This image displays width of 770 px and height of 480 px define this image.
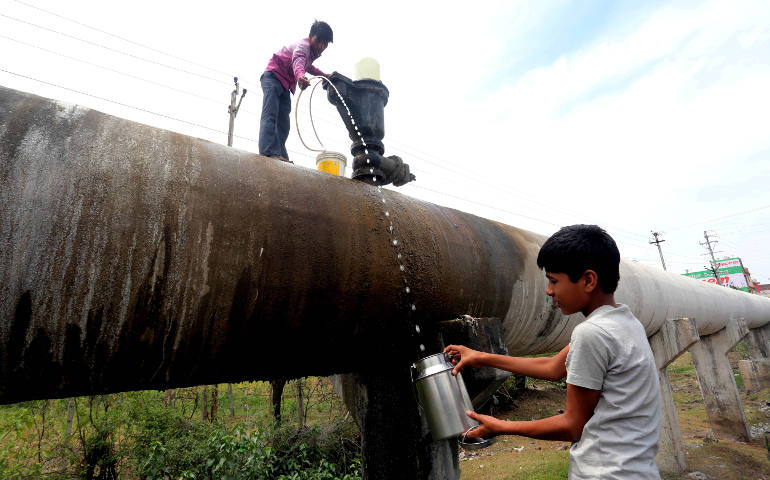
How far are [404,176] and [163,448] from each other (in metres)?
4.43

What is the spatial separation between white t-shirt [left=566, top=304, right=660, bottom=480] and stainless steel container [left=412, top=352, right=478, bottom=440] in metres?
0.39

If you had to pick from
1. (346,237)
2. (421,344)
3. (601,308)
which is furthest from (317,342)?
(601,308)

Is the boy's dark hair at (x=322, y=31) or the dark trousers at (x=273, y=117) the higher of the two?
the boy's dark hair at (x=322, y=31)

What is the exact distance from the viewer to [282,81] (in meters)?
3.32

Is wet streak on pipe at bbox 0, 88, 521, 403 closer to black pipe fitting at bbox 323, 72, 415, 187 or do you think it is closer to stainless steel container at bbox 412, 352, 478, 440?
stainless steel container at bbox 412, 352, 478, 440

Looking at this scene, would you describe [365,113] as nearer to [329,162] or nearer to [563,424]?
[329,162]

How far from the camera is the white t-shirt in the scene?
124cm

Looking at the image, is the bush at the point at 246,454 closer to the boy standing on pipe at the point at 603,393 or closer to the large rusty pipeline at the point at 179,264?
the large rusty pipeline at the point at 179,264

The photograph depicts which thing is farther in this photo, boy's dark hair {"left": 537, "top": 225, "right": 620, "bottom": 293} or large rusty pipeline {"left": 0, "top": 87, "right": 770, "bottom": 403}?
boy's dark hair {"left": 537, "top": 225, "right": 620, "bottom": 293}

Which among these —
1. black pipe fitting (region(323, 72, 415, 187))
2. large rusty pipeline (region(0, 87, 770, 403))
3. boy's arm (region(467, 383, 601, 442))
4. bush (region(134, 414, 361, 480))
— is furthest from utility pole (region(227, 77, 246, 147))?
boy's arm (region(467, 383, 601, 442))

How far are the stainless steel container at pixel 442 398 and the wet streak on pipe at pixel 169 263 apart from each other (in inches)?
13.0

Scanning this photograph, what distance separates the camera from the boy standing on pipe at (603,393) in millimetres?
1251

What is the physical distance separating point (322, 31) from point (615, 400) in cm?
317

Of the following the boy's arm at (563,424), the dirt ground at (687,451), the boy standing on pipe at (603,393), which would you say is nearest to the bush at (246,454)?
the dirt ground at (687,451)
